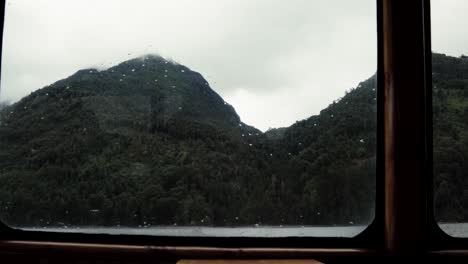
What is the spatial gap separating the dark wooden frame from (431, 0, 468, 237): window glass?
0.08m

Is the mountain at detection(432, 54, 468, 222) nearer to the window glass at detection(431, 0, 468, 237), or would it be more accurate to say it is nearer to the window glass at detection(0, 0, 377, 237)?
the window glass at detection(431, 0, 468, 237)

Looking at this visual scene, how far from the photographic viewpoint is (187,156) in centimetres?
244

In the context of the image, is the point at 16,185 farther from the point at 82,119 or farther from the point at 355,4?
the point at 355,4

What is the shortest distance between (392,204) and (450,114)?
2.22 ft

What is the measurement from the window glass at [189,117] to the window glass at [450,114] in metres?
0.36

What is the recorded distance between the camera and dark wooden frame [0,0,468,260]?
7.05 ft

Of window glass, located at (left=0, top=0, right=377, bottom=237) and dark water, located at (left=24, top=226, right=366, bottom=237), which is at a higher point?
window glass, located at (left=0, top=0, right=377, bottom=237)

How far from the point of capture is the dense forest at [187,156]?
237 cm

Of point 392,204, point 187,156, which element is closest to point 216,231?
point 187,156

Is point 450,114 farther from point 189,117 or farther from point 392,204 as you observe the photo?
point 189,117

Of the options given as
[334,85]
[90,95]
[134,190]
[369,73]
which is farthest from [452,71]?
[90,95]

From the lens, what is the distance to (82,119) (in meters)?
2.49

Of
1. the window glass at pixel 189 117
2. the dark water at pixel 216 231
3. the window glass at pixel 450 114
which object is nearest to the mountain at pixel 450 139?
A: the window glass at pixel 450 114

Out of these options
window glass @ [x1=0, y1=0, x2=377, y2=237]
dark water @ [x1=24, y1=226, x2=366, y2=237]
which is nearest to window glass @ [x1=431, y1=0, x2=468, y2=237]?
window glass @ [x1=0, y1=0, x2=377, y2=237]
